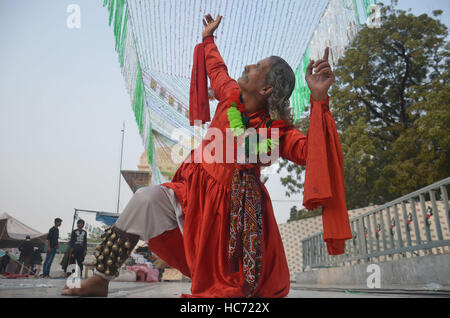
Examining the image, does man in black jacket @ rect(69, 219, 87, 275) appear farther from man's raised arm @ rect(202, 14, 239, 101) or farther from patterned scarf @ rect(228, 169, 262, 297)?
patterned scarf @ rect(228, 169, 262, 297)

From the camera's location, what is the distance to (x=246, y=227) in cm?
146

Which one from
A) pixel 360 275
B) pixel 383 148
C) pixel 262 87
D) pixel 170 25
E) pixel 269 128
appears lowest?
pixel 360 275

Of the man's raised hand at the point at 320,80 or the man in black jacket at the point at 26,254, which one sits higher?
the man's raised hand at the point at 320,80

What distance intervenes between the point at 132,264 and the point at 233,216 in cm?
680

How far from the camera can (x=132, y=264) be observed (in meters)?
7.68

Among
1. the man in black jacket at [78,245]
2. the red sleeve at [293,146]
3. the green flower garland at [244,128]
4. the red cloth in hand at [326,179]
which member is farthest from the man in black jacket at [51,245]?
the red cloth in hand at [326,179]

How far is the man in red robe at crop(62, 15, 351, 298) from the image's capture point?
1384 mm

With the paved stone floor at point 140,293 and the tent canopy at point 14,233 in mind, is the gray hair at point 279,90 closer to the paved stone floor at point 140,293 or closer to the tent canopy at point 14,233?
the paved stone floor at point 140,293

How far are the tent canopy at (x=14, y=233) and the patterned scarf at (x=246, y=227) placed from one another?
26.4 feet

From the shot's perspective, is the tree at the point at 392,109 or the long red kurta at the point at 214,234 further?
the tree at the point at 392,109

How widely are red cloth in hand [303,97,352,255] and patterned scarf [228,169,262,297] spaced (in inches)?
8.8

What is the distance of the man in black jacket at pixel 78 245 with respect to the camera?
5.47 meters

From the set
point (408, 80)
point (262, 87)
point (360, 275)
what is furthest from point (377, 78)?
point (262, 87)
